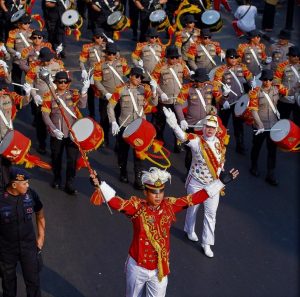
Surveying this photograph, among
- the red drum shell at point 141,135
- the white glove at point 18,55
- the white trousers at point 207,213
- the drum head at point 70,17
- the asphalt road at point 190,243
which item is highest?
the red drum shell at point 141,135

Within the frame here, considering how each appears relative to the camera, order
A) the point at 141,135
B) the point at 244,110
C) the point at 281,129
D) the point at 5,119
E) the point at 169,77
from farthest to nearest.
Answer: the point at 169,77
the point at 244,110
the point at 281,129
the point at 5,119
the point at 141,135

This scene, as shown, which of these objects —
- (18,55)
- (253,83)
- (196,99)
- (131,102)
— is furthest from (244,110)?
(18,55)

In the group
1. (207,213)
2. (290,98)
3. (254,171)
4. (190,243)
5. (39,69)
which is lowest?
(254,171)

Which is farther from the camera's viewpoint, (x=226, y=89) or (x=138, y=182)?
(x=226, y=89)

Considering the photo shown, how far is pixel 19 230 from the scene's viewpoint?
19.9 feet

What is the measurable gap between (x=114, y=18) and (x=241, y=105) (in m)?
4.86

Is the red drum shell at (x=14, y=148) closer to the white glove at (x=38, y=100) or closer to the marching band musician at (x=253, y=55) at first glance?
the white glove at (x=38, y=100)

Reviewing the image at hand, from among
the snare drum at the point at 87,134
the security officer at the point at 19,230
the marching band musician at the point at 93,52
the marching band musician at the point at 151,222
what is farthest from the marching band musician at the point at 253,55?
the security officer at the point at 19,230

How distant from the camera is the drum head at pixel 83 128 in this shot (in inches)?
318

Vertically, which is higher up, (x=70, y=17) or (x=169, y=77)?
(x=169, y=77)

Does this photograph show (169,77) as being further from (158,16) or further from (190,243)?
(158,16)

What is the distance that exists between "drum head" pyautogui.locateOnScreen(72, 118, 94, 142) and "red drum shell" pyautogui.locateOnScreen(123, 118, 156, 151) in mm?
520

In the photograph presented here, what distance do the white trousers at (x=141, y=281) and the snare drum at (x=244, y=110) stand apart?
4242 millimetres

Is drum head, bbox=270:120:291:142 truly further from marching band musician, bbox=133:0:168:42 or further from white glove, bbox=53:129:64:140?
marching band musician, bbox=133:0:168:42
